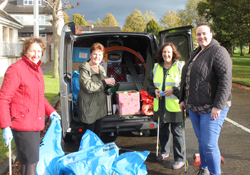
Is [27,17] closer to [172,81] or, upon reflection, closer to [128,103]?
[128,103]

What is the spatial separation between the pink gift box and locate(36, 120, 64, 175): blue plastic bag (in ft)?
6.15

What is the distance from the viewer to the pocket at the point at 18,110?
237 cm

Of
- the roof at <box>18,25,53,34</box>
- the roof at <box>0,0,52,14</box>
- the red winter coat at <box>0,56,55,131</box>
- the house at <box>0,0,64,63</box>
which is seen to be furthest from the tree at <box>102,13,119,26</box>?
the red winter coat at <box>0,56,55,131</box>

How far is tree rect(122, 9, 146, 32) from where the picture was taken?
61612 mm

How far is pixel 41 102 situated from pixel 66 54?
1.56 m

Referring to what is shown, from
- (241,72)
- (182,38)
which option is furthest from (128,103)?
(241,72)

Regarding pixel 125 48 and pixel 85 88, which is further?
pixel 125 48

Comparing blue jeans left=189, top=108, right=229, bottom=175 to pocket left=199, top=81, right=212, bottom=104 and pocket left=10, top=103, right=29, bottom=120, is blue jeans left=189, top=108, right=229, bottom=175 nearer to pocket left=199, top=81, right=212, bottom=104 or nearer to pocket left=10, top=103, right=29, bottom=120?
pocket left=199, top=81, right=212, bottom=104

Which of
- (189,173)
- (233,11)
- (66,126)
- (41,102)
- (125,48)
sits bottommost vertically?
(189,173)

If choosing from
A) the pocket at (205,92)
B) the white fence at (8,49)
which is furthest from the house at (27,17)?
the pocket at (205,92)

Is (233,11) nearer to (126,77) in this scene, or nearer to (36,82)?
(126,77)

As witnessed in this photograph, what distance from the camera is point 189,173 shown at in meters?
3.41

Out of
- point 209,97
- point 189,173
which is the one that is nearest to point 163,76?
point 209,97

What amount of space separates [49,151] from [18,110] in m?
0.76
